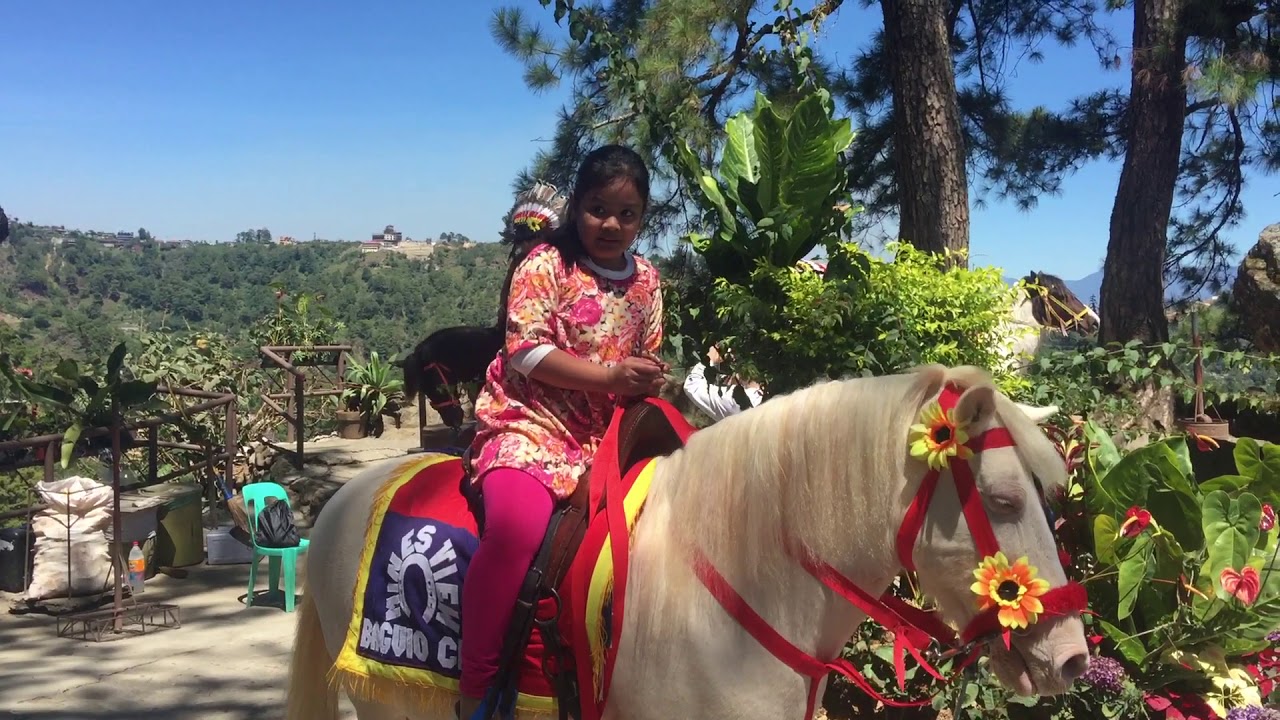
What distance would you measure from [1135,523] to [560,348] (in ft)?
5.80

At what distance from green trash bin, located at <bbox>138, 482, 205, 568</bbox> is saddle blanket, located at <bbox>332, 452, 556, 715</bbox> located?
5.24 meters

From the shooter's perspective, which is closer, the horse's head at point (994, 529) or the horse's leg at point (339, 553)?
the horse's head at point (994, 529)

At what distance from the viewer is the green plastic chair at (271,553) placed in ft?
18.7

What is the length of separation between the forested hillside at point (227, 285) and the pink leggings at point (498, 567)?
61.8 feet

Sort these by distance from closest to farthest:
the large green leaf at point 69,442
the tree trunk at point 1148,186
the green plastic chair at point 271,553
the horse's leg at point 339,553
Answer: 1. the horse's leg at point 339,553
2. the large green leaf at point 69,442
3. the green plastic chair at point 271,553
4. the tree trunk at point 1148,186

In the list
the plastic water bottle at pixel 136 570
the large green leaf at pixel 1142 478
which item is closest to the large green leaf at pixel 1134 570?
the large green leaf at pixel 1142 478

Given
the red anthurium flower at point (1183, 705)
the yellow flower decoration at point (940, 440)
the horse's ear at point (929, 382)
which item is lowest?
the red anthurium flower at point (1183, 705)

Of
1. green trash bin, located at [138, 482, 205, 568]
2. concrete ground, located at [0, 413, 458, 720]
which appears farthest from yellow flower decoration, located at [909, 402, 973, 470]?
green trash bin, located at [138, 482, 205, 568]

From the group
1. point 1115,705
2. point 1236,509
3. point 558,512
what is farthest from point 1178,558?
point 558,512

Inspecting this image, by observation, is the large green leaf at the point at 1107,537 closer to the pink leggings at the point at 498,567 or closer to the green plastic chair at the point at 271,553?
the pink leggings at the point at 498,567

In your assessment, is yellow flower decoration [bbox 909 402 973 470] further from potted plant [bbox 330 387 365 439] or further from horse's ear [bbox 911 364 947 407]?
potted plant [bbox 330 387 365 439]

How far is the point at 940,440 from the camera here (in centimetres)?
145

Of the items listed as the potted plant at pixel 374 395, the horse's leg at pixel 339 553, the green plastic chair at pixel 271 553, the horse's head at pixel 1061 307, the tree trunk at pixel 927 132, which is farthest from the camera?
the potted plant at pixel 374 395

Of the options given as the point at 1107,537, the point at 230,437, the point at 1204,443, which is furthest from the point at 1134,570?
the point at 230,437
